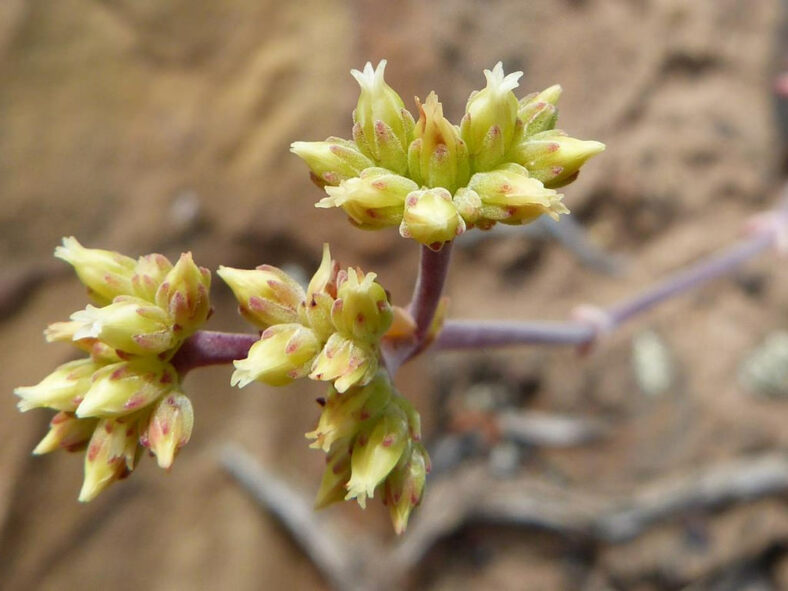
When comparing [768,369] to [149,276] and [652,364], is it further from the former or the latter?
[149,276]

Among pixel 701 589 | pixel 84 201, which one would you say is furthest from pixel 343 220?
pixel 701 589

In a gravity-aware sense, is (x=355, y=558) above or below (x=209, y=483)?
below

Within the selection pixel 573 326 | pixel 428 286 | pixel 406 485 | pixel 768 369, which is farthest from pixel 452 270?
pixel 406 485

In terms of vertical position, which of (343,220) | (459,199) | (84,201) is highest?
(459,199)

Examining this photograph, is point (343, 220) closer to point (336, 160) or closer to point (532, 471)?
point (532, 471)

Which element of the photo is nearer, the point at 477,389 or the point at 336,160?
the point at 336,160
